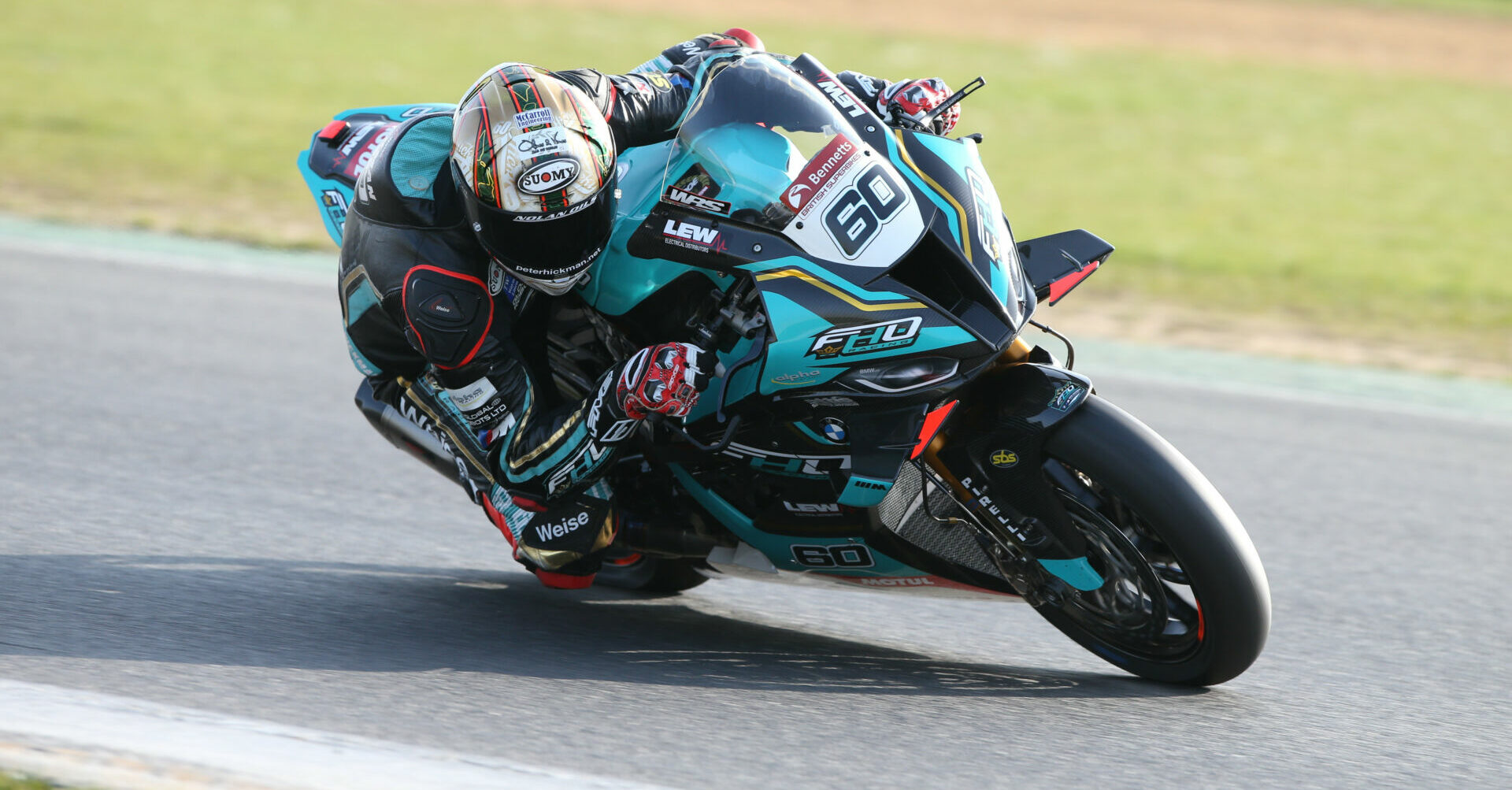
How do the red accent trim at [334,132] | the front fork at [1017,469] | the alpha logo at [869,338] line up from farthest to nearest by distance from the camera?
1. the red accent trim at [334,132]
2. the front fork at [1017,469]
3. the alpha logo at [869,338]

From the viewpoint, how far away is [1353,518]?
16.9 ft

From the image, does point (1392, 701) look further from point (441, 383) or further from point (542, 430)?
point (441, 383)

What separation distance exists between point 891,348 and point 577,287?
839 millimetres

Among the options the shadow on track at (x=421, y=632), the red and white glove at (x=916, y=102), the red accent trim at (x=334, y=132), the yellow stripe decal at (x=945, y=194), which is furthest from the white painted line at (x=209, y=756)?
the red accent trim at (x=334, y=132)

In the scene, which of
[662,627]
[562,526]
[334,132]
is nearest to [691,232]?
[562,526]

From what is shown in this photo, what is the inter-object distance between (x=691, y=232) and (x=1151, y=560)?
1273mm

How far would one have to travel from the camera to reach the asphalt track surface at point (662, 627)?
121 inches

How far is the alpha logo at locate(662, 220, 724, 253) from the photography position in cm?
317

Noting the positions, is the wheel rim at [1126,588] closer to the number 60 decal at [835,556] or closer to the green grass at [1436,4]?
the number 60 decal at [835,556]

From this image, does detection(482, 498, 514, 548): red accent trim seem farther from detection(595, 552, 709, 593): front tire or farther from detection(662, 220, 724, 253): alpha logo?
detection(662, 220, 724, 253): alpha logo

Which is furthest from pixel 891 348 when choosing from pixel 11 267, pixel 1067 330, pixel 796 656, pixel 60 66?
pixel 60 66

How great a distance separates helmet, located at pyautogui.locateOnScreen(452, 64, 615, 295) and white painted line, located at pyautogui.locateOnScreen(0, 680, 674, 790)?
105 centimetres

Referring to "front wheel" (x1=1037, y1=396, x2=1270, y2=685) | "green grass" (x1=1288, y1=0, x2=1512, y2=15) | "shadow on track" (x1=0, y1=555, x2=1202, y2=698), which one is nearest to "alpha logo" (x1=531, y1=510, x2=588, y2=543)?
"shadow on track" (x1=0, y1=555, x2=1202, y2=698)

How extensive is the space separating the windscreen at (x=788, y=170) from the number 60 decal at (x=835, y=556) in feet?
2.65
